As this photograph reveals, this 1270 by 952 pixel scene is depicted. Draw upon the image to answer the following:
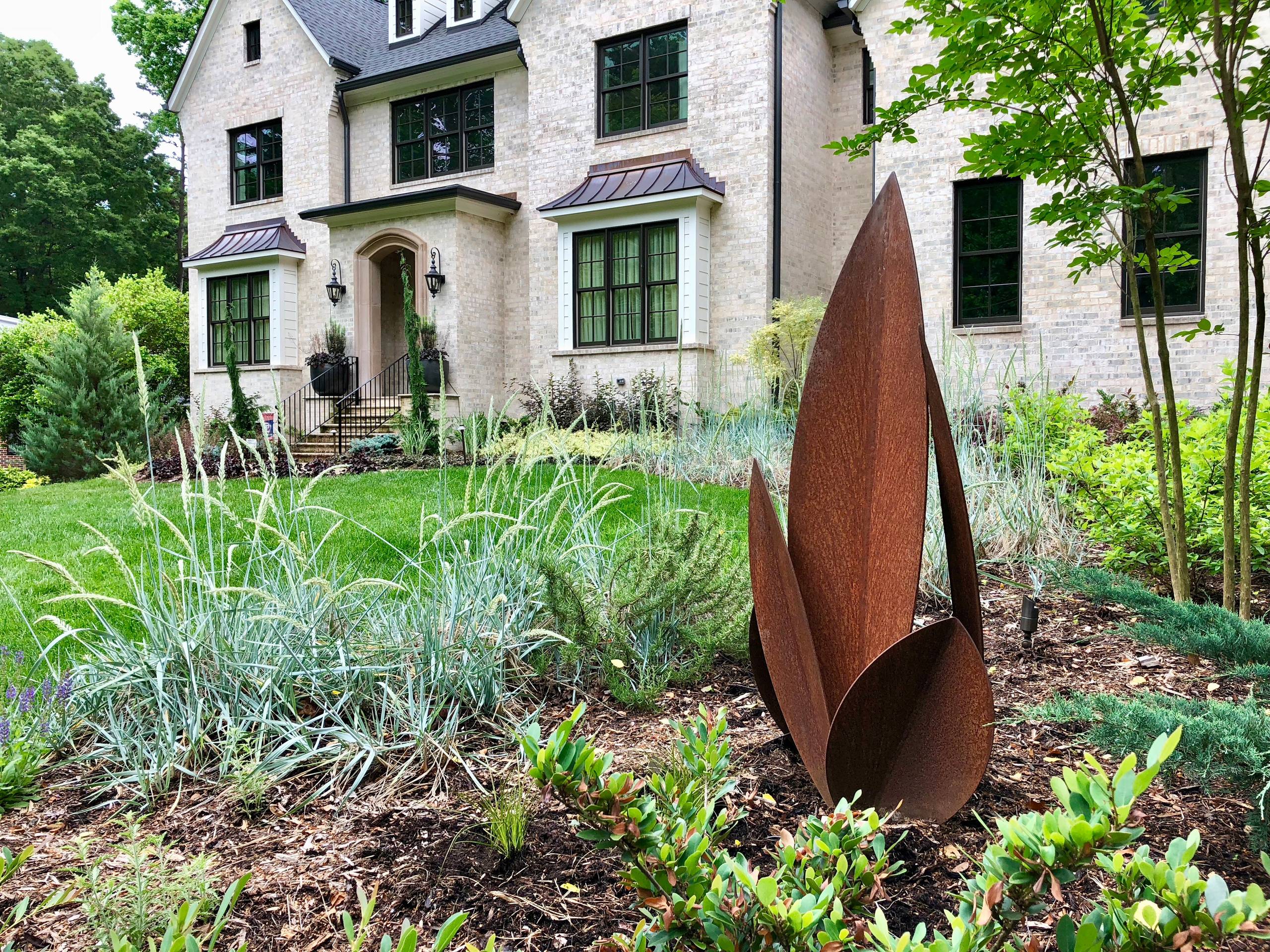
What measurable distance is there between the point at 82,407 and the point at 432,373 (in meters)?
4.95

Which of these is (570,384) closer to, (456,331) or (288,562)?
(456,331)

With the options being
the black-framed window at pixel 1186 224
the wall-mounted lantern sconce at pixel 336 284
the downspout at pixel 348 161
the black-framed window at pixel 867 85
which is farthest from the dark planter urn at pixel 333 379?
the black-framed window at pixel 1186 224

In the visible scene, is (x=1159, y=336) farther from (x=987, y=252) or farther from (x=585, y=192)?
(x=585, y=192)

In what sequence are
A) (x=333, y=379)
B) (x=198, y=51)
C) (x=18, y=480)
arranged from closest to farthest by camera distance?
(x=18, y=480)
(x=333, y=379)
(x=198, y=51)

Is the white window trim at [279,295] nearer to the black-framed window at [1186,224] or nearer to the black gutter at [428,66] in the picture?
the black gutter at [428,66]

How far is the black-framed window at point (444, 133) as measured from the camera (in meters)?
15.4

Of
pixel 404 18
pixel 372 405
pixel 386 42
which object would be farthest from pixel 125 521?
pixel 386 42

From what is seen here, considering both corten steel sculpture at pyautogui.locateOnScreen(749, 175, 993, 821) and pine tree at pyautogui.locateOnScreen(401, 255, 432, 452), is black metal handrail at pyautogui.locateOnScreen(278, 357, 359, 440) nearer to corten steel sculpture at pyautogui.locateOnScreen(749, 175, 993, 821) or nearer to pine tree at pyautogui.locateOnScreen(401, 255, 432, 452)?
pine tree at pyautogui.locateOnScreen(401, 255, 432, 452)

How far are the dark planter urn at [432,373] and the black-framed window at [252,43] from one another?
8400 millimetres

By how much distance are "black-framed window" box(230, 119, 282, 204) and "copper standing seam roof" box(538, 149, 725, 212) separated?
22.6ft

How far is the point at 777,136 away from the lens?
40.9ft

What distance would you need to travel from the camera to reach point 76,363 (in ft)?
38.4

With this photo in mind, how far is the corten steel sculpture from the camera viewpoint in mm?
1739

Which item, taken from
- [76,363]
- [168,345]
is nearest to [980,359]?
[76,363]
